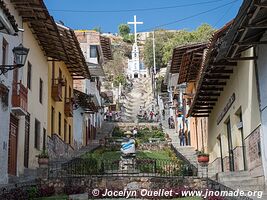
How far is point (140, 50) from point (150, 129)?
75.5 m

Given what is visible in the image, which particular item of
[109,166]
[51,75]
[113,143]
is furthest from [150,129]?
[109,166]

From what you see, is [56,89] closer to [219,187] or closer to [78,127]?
[78,127]

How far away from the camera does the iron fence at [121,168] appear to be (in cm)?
1781

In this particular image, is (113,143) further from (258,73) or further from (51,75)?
(258,73)

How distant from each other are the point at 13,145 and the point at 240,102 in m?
8.69

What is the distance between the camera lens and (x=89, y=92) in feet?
137

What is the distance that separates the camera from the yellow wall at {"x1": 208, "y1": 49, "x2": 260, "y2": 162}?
16078 millimetres

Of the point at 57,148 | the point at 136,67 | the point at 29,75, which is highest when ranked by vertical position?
the point at 136,67

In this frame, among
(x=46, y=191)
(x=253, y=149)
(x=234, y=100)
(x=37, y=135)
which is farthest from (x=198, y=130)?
(x=46, y=191)

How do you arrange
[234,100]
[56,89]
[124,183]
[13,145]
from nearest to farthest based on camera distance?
[124,183], [234,100], [13,145], [56,89]

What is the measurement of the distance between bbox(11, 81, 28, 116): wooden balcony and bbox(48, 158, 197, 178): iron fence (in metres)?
2.43

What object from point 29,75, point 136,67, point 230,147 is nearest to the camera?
point 230,147

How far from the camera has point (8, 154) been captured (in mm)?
18547

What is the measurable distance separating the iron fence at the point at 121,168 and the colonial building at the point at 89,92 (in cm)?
1691
